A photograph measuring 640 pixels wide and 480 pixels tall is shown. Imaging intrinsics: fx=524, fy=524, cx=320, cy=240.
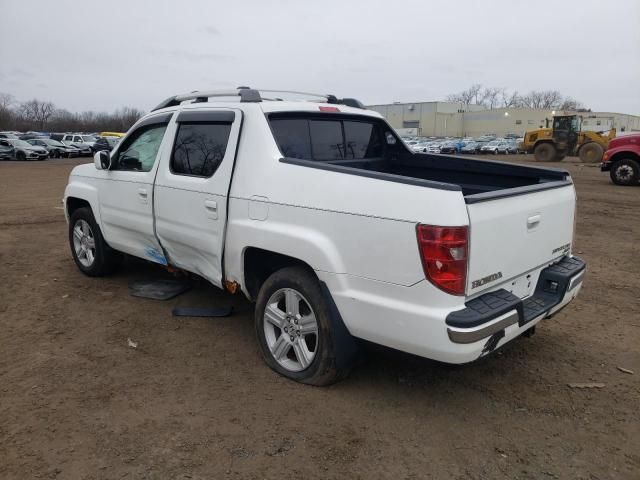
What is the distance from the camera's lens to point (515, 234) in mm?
3096

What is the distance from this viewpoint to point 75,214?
19.3ft

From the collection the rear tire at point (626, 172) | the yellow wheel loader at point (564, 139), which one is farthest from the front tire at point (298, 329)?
the yellow wheel loader at point (564, 139)

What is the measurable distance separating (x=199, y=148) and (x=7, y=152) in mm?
37294

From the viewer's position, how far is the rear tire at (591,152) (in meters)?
30.3

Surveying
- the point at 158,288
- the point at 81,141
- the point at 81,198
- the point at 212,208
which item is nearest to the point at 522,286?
the point at 212,208

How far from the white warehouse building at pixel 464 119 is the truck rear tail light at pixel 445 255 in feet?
300

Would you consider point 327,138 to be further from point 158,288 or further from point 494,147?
point 494,147

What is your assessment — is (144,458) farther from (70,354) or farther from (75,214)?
(75,214)

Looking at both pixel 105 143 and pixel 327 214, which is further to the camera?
pixel 105 143

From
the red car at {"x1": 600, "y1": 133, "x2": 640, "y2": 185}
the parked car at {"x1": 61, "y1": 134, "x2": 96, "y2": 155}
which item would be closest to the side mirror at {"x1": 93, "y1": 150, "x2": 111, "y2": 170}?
the red car at {"x1": 600, "y1": 133, "x2": 640, "y2": 185}

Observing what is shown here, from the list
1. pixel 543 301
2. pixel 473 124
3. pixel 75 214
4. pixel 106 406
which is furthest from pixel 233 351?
pixel 473 124

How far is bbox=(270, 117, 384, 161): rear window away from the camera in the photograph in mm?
3951

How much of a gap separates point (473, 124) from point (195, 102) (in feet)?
315

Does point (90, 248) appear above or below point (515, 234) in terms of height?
below
